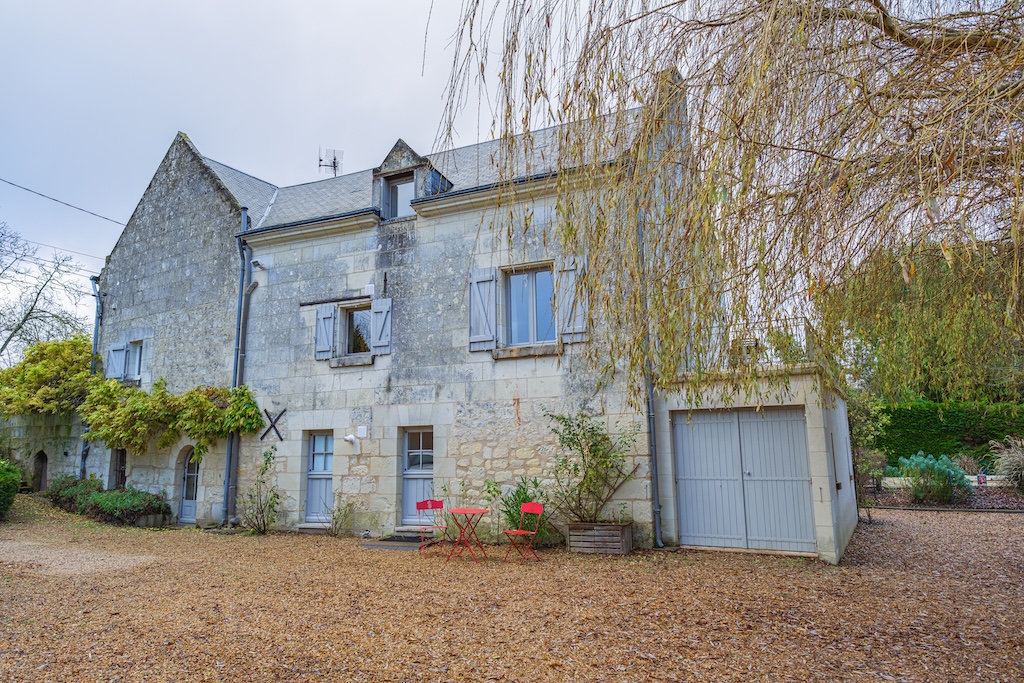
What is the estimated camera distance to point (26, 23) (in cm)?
399

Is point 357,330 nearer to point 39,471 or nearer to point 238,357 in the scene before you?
point 238,357

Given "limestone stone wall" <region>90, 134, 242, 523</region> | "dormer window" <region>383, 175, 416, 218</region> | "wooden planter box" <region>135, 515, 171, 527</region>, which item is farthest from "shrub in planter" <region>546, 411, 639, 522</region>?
"wooden planter box" <region>135, 515, 171, 527</region>

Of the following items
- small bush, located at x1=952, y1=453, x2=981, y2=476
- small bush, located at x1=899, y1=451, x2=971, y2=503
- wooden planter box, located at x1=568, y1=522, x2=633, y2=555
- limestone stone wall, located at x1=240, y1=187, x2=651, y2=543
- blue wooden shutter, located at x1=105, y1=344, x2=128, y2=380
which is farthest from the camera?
small bush, located at x1=952, y1=453, x2=981, y2=476

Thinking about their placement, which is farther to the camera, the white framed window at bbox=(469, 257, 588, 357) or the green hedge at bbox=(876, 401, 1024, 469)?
the green hedge at bbox=(876, 401, 1024, 469)

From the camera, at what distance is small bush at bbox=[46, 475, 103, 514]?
34.3ft

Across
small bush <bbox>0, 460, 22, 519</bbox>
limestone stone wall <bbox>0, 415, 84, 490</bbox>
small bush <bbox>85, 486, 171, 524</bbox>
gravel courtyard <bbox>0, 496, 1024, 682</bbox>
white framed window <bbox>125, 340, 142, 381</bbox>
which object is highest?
white framed window <bbox>125, 340, 142, 381</bbox>

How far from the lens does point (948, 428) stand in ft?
45.9

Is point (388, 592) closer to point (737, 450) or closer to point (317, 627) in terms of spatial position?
point (317, 627)

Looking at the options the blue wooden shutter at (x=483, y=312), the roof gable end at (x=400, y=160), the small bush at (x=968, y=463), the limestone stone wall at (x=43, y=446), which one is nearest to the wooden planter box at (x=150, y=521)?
the limestone stone wall at (x=43, y=446)

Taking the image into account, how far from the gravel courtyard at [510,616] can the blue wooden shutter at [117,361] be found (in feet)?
14.0

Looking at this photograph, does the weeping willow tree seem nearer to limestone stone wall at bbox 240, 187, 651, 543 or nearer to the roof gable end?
limestone stone wall at bbox 240, 187, 651, 543

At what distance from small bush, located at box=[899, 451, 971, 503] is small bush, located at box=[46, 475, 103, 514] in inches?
575

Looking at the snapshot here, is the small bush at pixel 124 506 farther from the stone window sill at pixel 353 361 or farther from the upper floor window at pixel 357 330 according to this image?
the upper floor window at pixel 357 330

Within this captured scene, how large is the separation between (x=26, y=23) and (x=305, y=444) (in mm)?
6303
